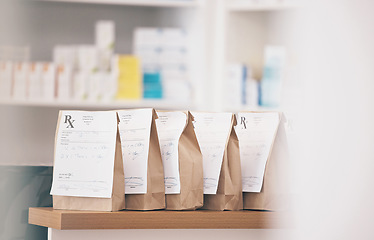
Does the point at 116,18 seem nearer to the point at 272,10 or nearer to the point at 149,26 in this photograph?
the point at 149,26

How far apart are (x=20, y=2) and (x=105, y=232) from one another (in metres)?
2.66

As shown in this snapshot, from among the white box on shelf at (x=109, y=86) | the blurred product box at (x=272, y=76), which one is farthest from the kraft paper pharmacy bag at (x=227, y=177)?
the white box on shelf at (x=109, y=86)

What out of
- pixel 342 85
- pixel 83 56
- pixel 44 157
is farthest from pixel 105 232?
pixel 44 157

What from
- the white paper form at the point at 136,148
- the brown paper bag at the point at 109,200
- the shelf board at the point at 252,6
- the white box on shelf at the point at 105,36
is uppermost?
the shelf board at the point at 252,6

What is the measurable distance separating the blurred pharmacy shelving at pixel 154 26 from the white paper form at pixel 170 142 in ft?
5.63

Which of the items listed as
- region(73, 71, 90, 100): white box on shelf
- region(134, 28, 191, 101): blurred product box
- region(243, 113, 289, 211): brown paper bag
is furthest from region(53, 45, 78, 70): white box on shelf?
region(243, 113, 289, 211): brown paper bag

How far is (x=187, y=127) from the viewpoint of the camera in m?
1.20

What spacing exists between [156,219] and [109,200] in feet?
0.34

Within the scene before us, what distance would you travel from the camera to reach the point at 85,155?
1.15m

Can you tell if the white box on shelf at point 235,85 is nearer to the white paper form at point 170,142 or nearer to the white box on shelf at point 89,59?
the white box on shelf at point 89,59

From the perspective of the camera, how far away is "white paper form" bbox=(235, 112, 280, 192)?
A: 124cm

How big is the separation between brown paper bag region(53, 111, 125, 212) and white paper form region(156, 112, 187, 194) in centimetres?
10

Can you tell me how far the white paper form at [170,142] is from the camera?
118 centimetres

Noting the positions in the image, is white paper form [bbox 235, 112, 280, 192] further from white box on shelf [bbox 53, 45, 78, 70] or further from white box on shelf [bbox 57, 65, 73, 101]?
white box on shelf [bbox 53, 45, 78, 70]
